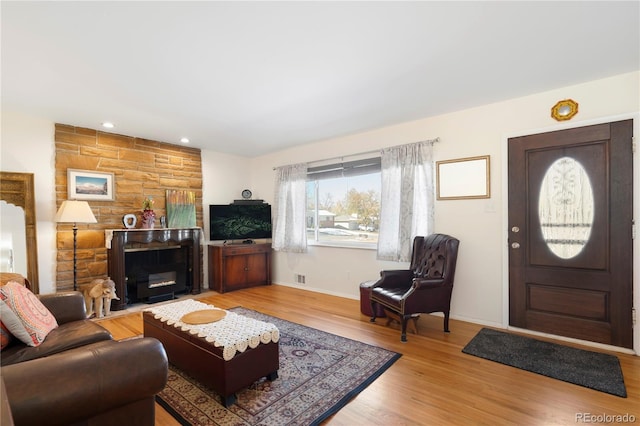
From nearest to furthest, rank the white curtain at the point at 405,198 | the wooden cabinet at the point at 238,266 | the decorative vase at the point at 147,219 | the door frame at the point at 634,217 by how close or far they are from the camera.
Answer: the door frame at the point at 634,217 < the white curtain at the point at 405,198 < the decorative vase at the point at 147,219 < the wooden cabinet at the point at 238,266

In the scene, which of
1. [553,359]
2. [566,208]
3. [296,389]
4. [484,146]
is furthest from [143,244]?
[566,208]

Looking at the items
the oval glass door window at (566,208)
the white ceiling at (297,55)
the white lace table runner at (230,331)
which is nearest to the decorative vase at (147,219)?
the white ceiling at (297,55)

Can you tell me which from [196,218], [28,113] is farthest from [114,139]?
[196,218]

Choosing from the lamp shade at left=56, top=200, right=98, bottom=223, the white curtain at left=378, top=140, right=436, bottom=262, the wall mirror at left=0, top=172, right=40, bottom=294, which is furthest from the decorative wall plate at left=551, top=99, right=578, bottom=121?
the wall mirror at left=0, top=172, right=40, bottom=294

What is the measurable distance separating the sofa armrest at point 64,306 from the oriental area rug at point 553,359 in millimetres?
3278

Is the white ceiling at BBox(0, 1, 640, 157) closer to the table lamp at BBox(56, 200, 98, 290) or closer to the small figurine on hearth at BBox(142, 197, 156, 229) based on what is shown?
the table lamp at BBox(56, 200, 98, 290)

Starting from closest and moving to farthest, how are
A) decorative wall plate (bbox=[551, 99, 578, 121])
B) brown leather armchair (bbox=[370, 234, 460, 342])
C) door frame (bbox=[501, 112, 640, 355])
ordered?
1. door frame (bbox=[501, 112, 640, 355])
2. decorative wall plate (bbox=[551, 99, 578, 121])
3. brown leather armchair (bbox=[370, 234, 460, 342])

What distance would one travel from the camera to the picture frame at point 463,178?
11.0 feet

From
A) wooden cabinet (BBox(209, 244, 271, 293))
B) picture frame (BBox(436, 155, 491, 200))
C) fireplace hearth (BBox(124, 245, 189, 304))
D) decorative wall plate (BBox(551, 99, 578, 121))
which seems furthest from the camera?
wooden cabinet (BBox(209, 244, 271, 293))

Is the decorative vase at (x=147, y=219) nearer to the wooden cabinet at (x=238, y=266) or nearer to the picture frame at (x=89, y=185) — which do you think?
the picture frame at (x=89, y=185)

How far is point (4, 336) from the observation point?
1.70 meters

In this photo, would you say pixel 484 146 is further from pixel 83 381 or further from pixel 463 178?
pixel 83 381

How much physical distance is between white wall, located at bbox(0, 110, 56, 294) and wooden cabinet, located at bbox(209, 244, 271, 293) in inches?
80.4

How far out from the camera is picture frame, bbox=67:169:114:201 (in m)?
3.85
